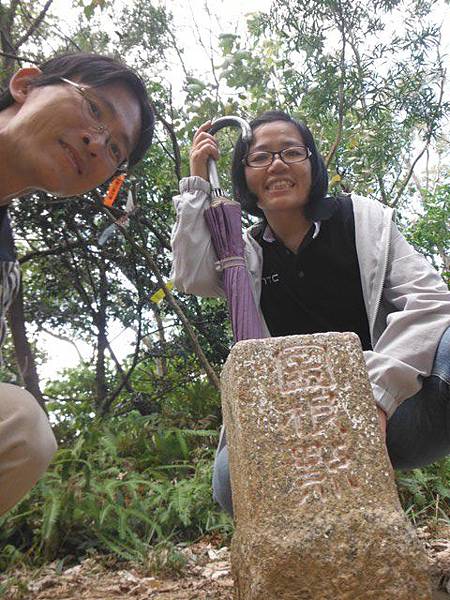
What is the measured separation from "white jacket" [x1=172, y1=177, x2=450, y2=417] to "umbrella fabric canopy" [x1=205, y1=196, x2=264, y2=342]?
0.06m

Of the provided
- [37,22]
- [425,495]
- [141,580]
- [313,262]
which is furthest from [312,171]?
[37,22]

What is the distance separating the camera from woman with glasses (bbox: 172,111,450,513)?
6.18 ft

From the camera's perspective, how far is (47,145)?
1.70 metres

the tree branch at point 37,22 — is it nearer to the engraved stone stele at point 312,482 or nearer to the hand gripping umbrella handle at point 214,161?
the hand gripping umbrella handle at point 214,161

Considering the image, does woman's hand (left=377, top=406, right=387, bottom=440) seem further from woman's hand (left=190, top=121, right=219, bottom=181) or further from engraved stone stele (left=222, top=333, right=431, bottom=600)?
woman's hand (left=190, top=121, right=219, bottom=181)

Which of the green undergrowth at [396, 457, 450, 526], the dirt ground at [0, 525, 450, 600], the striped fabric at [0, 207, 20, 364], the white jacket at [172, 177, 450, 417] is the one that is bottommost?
the green undergrowth at [396, 457, 450, 526]

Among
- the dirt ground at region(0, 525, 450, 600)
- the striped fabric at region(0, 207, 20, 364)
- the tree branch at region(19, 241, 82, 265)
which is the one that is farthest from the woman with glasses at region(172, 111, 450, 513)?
the tree branch at region(19, 241, 82, 265)

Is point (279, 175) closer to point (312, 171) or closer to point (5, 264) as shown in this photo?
point (312, 171)

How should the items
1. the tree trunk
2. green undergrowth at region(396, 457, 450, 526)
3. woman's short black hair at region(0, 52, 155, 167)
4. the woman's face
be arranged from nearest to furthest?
1. woman's short black hair at region(0, 52, 155, 167)
2. the woman's face
3. green undergrowth at region(396, 457, 450, 526)
4. the tree trunk

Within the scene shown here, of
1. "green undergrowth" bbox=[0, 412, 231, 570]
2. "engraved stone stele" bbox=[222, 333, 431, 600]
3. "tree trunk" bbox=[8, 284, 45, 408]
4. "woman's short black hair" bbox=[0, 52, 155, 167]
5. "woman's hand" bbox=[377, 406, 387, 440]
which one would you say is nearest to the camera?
"engraved stone stele" bbox=[222, 333, 431, 600]

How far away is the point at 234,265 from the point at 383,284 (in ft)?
1.73

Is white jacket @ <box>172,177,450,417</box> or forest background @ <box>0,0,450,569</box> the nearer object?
white jacket @ <box>172,177,450,417</box>

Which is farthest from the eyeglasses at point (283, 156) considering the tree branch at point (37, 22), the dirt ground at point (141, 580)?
the tree branch at point (37, 22)

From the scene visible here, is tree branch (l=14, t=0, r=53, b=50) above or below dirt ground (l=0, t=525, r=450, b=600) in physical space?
above
